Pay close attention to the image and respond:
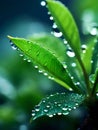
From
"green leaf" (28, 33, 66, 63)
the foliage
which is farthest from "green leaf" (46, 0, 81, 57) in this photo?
"green leaf" (28, 33, 66, 63)

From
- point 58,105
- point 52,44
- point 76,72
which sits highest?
point 52,44

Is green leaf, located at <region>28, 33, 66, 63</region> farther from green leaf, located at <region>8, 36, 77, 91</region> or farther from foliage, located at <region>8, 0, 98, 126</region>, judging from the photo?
green leaf, located at <region>8, 36, 77, 91</region>

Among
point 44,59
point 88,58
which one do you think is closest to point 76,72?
point 88,58

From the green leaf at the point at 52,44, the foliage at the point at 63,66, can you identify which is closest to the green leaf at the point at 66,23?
the foliage at the point at 63,66

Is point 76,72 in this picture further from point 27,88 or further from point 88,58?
point 27,88

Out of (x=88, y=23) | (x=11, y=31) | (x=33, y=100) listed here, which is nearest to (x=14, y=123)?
(x=33, y=100)

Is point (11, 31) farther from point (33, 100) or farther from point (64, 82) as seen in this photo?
point (64, 82)

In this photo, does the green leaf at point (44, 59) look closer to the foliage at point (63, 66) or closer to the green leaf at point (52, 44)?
the foliage at point (63, 66)
